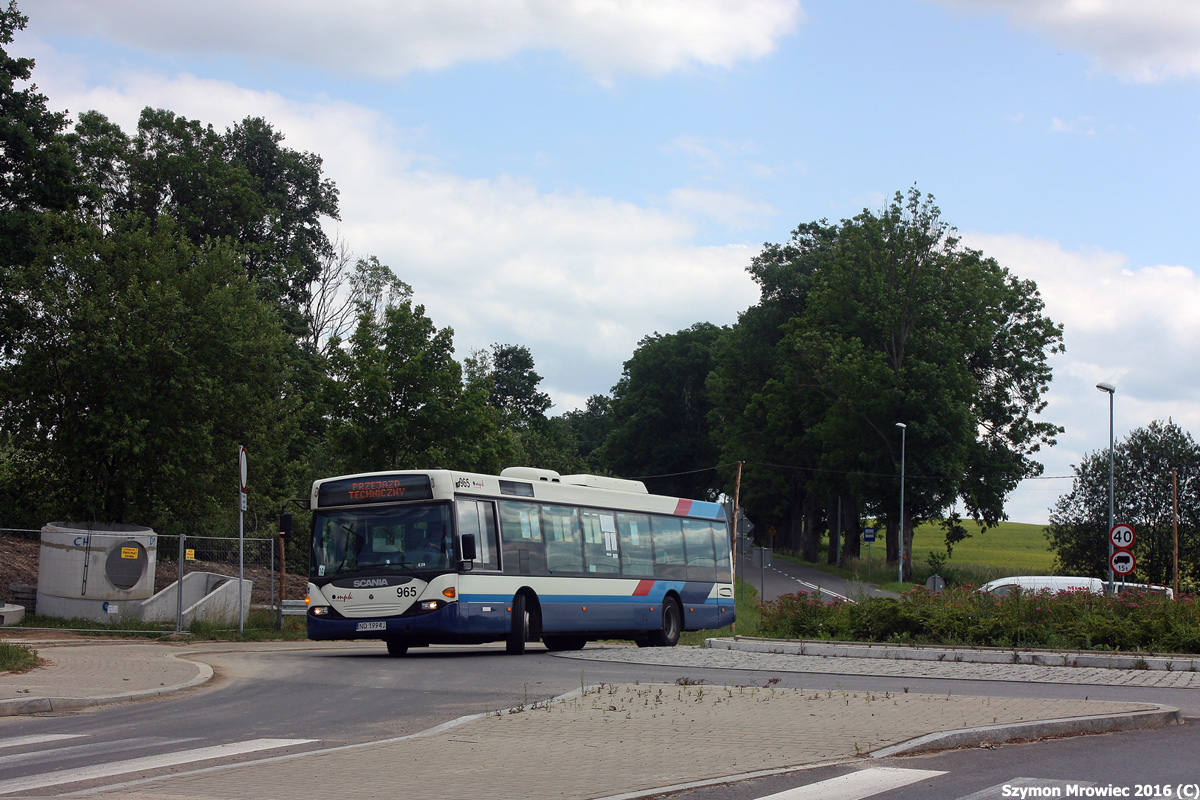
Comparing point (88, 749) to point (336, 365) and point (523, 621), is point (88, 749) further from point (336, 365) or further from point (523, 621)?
point (336, 365)

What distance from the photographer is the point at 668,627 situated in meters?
23.8

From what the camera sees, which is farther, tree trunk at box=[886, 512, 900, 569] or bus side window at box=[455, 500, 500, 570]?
tree trunk at box=[886, 512, 900, 569]

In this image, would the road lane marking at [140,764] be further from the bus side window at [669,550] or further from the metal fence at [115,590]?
the bus side window at [669,550]

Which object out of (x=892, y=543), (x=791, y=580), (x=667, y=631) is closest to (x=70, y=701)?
(x=667, y=631)

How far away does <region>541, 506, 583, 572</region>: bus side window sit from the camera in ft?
68.5

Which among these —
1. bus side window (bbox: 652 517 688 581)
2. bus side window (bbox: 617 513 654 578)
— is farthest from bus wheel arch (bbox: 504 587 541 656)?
bus side window (bbox: 652 517 688 581)

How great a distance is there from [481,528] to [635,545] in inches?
184

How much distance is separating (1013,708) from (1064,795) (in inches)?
139

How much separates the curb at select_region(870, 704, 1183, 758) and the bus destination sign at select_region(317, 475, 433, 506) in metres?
11.6

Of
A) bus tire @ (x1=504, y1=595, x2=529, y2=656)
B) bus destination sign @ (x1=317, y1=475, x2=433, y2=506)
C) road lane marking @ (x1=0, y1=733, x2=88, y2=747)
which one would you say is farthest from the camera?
bus tire @ (x1=504, y1=595, x2=529, y2=656)

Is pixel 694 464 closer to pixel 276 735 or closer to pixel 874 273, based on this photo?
pixel 874 273

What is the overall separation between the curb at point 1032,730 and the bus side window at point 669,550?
47.3ft

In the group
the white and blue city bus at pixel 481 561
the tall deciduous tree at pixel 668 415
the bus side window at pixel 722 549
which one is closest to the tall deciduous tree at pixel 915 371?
the tall deciduous tree at pixel 668 415

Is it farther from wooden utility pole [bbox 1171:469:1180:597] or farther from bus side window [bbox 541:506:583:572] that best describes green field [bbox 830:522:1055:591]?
bus side window [bbox 541:506:583:572]
